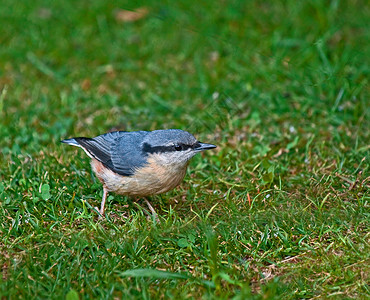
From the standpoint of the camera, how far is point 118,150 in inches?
220

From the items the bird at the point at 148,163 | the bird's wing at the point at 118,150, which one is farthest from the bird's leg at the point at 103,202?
the bird's wing at the point at 118,150

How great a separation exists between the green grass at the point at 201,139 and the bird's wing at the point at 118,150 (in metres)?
0.39

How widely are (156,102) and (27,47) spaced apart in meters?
2.61

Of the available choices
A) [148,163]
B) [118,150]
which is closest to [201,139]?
[118,150]

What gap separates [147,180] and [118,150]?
0.50m

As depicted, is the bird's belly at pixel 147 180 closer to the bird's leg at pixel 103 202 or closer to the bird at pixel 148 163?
the bird at pixel 148 163

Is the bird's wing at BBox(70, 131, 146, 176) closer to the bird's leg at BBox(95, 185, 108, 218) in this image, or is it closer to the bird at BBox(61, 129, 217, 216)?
the bird at BBox(61, 129, 217, 216)

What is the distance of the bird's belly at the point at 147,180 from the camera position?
527 cm

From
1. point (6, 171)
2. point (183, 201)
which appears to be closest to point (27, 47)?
point (6, 171)

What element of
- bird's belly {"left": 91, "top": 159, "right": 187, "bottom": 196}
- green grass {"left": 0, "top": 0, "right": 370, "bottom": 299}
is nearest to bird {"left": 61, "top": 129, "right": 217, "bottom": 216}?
bird's belly {"left": 91, "top": 159, "right": 187, "bottom": 196}

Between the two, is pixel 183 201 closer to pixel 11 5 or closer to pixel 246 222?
pixel 246 222

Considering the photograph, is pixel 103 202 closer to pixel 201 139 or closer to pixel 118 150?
pixel 118 150

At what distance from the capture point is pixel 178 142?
527 centimetres

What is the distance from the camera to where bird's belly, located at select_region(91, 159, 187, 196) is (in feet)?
17.3
